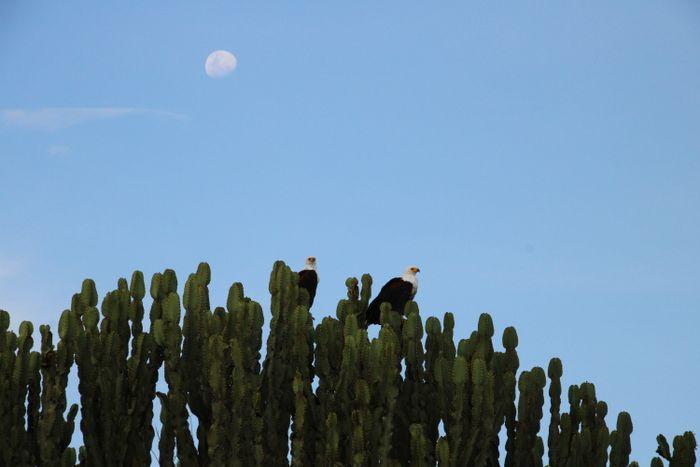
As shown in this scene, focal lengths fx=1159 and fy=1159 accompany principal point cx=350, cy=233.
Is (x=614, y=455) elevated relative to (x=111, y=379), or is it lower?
lower

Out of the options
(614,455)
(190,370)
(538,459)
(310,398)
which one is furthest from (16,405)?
(614,455)

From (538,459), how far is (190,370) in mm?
5410

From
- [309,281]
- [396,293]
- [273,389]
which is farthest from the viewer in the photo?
[396,293]

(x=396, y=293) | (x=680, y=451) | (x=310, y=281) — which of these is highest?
(x=310, y=281)

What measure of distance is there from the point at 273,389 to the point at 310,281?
313 cm

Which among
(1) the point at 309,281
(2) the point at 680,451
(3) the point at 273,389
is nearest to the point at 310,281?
(1) the point at 309,281

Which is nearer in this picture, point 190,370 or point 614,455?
point 190,370

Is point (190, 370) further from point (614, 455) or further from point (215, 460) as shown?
point (614, 455)

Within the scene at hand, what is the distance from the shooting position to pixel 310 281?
19.8 metres

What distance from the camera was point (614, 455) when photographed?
59.9 feet

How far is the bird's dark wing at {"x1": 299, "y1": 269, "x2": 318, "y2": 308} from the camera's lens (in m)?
19.8

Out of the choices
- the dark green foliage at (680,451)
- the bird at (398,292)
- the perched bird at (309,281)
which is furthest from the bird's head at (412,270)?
the dark green foliage at (680,451)

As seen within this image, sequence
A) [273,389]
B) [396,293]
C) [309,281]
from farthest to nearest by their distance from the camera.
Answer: [396,293]
[309,281]
[273,389]

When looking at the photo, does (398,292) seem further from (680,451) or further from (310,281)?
(680,451)
